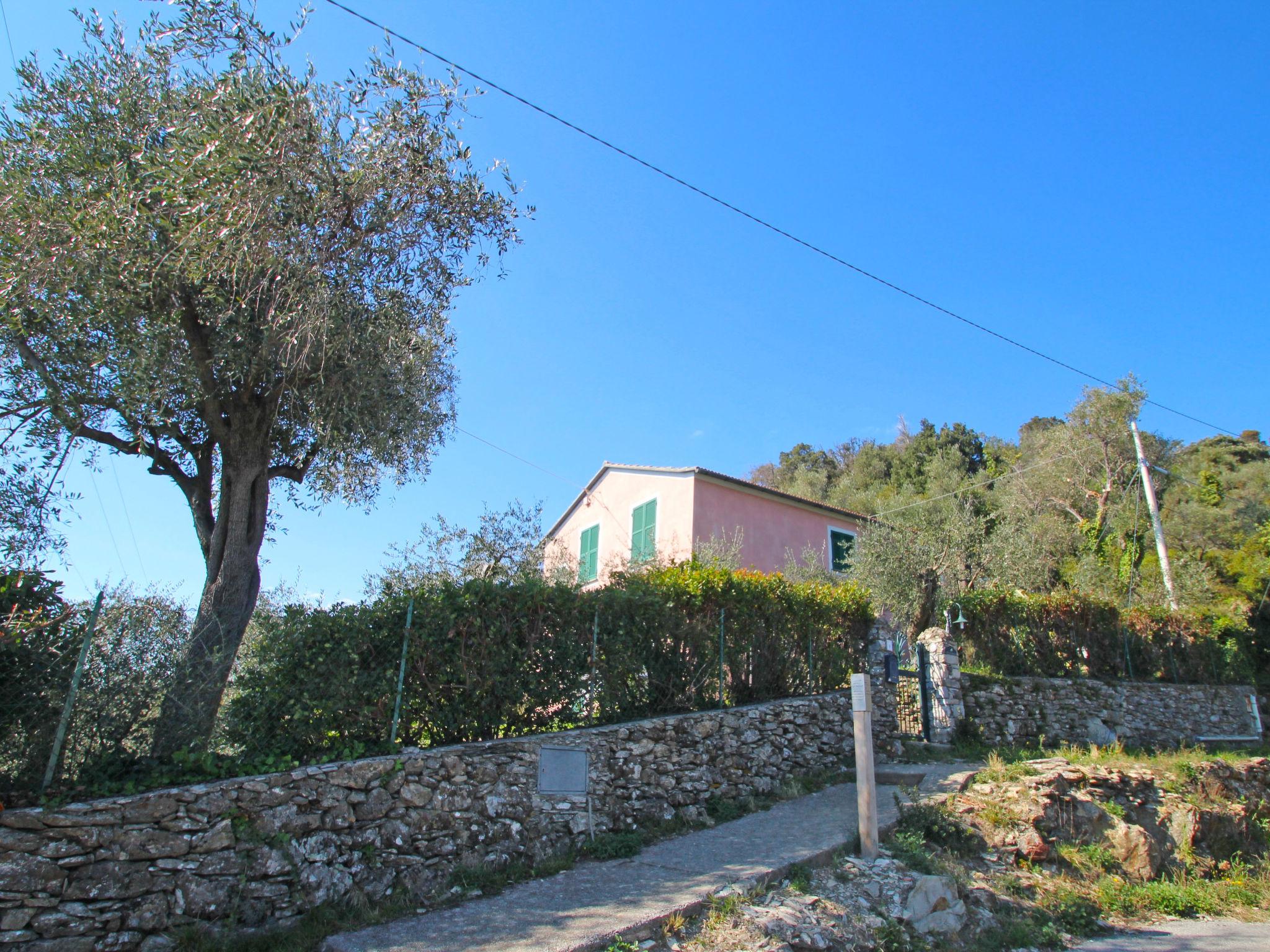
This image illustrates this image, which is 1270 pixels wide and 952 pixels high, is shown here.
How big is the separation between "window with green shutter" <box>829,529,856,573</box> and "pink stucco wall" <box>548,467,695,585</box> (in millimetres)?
4818

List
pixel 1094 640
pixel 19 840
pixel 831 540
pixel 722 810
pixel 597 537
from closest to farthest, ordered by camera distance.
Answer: pixel 19 840, pixel 722 810, pixel 1094 640, pixel 831 540, pixel 597 537

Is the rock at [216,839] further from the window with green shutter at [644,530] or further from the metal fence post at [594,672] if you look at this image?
the window with green shutter at [644,530]

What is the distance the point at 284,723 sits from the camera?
19.5 ft

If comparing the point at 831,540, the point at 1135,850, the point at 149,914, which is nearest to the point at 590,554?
the point at 831,540

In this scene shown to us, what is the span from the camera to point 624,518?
20844 millimetres

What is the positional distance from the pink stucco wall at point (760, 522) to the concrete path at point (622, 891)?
34.0ft

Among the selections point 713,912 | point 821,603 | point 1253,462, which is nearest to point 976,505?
point 1253,462

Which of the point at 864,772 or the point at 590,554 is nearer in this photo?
the point at 864,772

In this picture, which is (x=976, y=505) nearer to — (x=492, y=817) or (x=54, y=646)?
(x=492, y=817)

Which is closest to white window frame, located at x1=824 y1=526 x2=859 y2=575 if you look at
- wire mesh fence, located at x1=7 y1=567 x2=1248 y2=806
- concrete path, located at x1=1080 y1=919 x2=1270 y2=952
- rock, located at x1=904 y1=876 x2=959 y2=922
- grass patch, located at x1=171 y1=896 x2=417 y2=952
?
wire mesh fence, located at x1=7 y1=567 x2=1248 y2=806

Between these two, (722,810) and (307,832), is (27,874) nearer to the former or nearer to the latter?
(307,832)

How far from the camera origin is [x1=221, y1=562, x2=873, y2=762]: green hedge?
19.9 feet

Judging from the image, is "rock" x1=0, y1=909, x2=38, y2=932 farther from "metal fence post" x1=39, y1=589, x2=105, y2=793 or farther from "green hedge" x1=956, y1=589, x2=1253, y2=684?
"green hedge" x1=956, y1=589, x2=1253, y2=684

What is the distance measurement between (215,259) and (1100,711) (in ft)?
51.3
